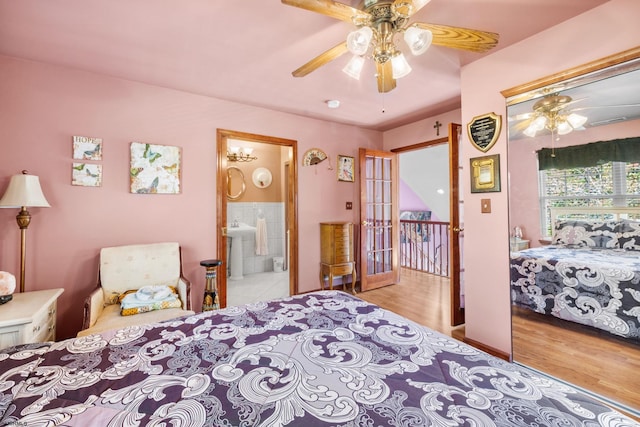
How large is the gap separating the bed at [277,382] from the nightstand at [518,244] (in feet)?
4.85

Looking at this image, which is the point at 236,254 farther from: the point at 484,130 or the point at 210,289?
the point at 484,130

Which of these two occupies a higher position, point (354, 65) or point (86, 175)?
point (354, 65)

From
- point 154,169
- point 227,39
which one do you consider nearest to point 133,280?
point 154,169

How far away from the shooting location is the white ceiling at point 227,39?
1748mm

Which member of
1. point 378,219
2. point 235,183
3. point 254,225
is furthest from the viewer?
point 254,225

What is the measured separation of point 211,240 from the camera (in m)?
3.20

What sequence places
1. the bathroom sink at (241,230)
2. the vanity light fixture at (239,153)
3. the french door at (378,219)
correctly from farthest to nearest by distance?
1. the vanity light fixture at (239,153)
2. the bathroom sink at (241,230)
3. the french door at (378,219)

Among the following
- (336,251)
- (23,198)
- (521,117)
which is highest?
(521,117)

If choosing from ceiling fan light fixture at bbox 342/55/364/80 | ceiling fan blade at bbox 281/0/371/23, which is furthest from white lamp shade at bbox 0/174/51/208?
ceiling fan light fixture at bbox 342/55/364/80

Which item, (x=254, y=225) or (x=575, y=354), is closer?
(x=575, y=354)

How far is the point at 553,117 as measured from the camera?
7.04 ft

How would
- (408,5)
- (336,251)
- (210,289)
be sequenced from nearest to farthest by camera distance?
(408,5), (210,289), (336,251)

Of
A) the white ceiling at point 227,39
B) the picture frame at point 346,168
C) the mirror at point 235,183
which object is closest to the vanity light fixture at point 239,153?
the mirror at point 235,183

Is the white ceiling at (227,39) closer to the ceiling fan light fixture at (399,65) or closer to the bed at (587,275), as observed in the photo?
the ceiling fan light fixture at (399,65)
